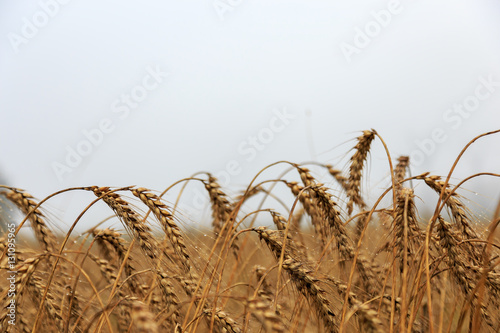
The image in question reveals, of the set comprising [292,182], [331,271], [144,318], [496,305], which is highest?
[292,182]

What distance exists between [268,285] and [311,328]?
1.29 ft

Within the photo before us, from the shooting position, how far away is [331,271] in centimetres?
283

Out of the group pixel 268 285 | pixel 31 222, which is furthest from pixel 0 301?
pixel 268 285

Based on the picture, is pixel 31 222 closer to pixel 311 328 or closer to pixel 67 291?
pixel 67 291

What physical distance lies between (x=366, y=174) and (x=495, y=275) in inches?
35.8

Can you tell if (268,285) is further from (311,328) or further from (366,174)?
(366,174)

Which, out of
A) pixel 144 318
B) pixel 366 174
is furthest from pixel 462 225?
pixel 144 318

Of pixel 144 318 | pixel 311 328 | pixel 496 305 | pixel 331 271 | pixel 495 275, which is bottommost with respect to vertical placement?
pixel 311 328

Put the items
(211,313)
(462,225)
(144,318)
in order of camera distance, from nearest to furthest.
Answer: (144,318) → (211,313) → (462,225)

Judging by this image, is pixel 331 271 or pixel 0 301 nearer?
pixel 0 301

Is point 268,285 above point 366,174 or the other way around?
the other way around

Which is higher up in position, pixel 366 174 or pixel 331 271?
pixel 366 174

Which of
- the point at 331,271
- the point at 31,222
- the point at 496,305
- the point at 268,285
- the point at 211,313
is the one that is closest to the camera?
the point at 211,313

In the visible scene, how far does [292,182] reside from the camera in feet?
8.21
